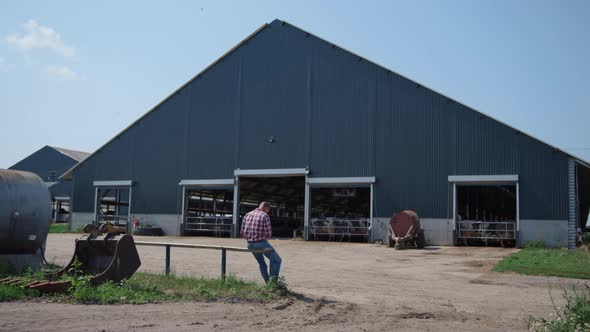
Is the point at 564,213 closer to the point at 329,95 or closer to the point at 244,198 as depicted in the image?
the point at 329,95

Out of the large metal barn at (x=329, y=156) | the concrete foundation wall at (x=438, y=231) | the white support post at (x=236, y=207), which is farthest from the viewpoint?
the white support post at (x=236, y=207)

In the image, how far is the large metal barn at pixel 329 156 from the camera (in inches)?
1098

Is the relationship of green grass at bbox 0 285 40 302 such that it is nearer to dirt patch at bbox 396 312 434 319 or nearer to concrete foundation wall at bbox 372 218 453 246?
dirt patch at bbox 396 312 434 319

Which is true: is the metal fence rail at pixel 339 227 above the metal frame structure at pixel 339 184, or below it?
below

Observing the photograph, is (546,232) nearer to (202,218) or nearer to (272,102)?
(272,102)

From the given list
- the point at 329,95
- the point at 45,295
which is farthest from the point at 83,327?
the point at 329,95

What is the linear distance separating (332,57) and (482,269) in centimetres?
1830

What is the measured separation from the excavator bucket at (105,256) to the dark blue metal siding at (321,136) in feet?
66.0

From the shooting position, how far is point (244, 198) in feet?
144

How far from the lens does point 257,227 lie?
11.8 metres

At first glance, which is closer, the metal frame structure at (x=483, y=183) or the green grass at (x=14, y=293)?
the green grass at (x=14, y=293)

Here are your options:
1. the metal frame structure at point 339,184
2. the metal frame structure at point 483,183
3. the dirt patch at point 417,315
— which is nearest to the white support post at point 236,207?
the metal frame structure at point 339,184

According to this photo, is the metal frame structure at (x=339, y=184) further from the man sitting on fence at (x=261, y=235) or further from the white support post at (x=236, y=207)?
the man sitting on fence at (x=261, y=235)

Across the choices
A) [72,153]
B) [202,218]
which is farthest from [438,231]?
[72,153]
